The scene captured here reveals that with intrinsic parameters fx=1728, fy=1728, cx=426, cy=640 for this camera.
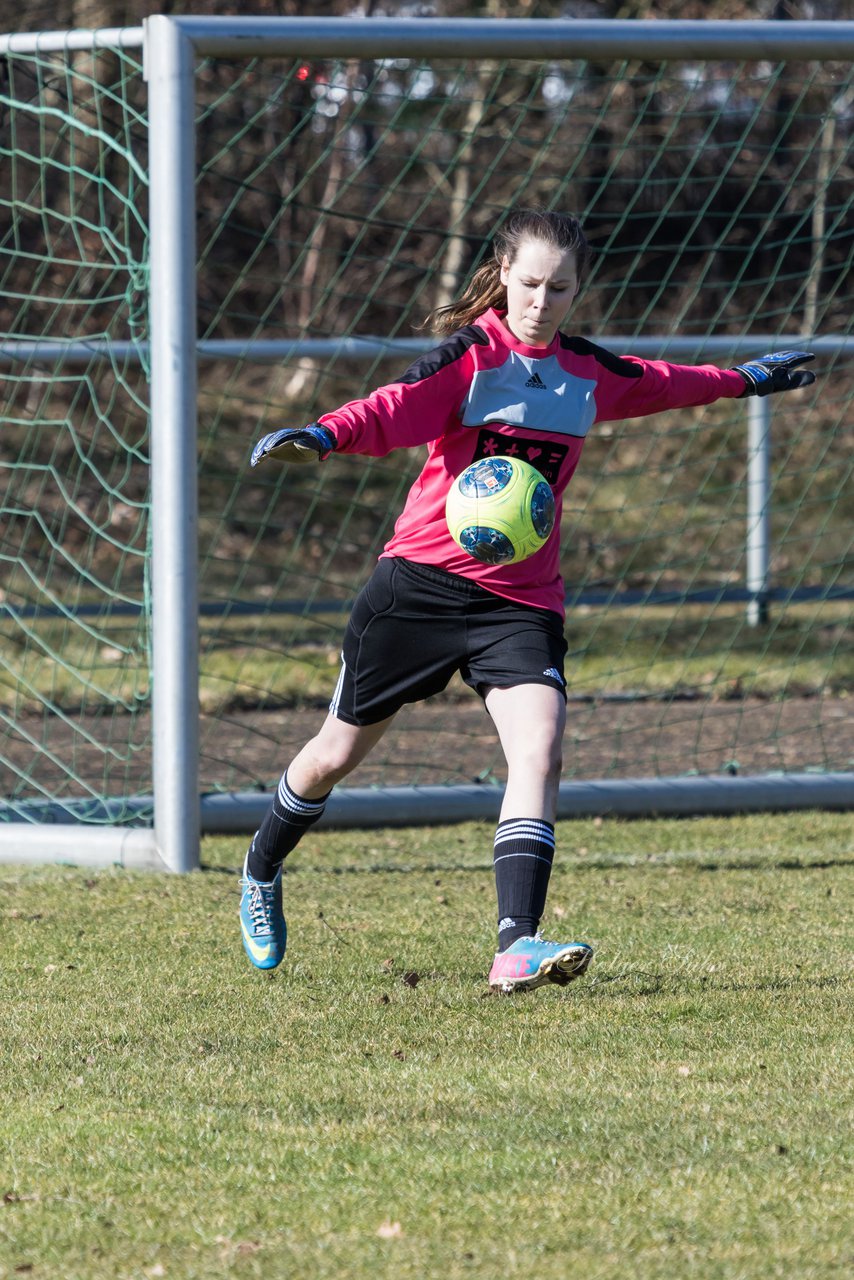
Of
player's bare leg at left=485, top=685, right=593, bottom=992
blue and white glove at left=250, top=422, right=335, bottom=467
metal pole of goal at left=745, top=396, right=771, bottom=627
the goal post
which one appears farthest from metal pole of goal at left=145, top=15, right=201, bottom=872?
metal pole of goal at left=745, top=396, right=771, bottom=627

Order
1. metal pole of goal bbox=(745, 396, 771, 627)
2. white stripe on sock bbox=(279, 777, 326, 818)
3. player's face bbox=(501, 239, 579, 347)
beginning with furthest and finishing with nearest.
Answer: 1. metal pole of goal bbox=(745, 396, 771, 627)
2. white stripe on sock bbox=(279, 777, 326, 818)
3. player's face bbox=(501, 239, 579, 347)

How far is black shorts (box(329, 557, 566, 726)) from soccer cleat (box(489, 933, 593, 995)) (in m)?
0.65

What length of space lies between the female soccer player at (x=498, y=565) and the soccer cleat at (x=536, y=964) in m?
0.02

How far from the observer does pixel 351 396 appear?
46.6ft

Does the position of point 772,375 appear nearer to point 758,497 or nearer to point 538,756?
point 538,756

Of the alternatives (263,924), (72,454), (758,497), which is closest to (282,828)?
(263,924)

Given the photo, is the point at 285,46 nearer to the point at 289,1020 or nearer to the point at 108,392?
the point at 289,1020

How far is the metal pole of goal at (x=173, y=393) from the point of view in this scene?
18.7 feet

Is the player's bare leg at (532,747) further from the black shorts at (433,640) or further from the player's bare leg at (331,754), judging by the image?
the player's bare leg at (331,754)

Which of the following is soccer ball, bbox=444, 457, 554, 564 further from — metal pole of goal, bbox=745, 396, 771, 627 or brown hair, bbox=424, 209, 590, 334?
metal pole of goal, bbox=745, 396, 771, 627

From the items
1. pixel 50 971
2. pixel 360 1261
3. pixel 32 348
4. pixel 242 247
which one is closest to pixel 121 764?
pixel 32 348

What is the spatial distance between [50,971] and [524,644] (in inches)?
61.2

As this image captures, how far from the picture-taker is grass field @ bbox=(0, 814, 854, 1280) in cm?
272

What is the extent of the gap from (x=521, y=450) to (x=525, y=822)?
0.92m
